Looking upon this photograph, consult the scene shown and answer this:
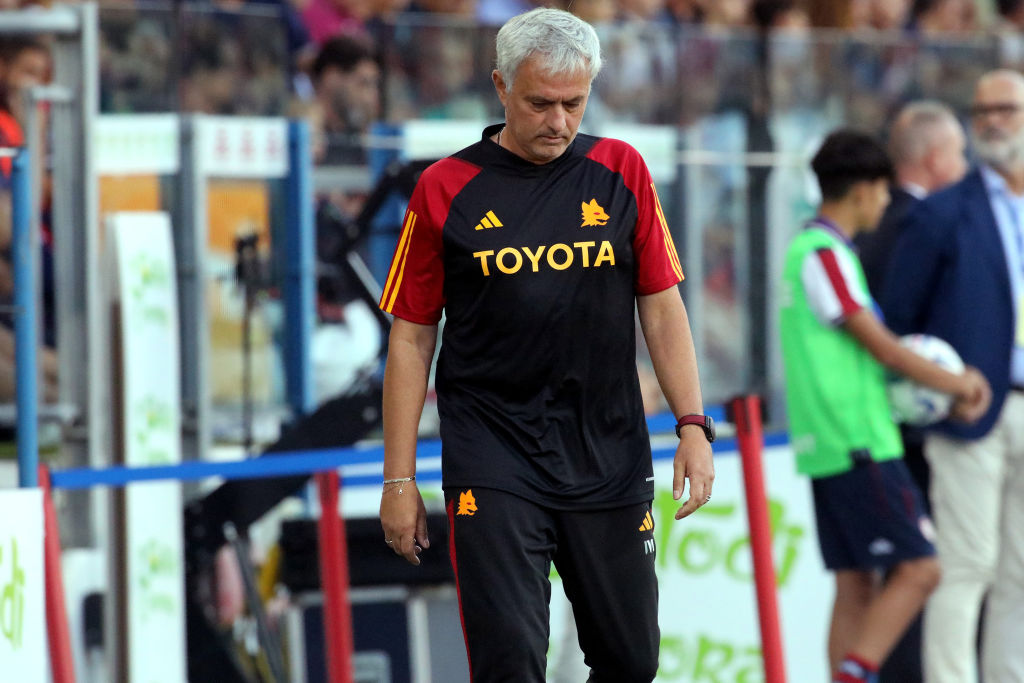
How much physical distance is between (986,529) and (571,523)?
2.63 m

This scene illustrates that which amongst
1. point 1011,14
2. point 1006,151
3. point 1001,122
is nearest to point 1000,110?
point 1001,122

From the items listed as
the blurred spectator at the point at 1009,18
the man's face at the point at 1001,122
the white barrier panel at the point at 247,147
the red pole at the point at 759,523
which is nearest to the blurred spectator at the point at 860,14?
the blurred spectator at the point at 1009,18

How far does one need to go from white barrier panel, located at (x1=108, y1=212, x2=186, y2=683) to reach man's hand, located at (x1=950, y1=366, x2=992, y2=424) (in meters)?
3.00

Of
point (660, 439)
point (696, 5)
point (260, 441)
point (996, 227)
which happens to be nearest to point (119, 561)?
point (260, 441)

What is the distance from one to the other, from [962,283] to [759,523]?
1269 mm

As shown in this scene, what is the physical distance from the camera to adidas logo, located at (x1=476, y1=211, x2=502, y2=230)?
388 cm

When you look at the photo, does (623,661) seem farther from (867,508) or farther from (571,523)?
(867,508)

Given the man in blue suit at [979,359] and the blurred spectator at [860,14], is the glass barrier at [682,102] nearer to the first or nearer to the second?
the blurred spectator at [860,14]

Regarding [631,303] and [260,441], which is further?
[260,441]

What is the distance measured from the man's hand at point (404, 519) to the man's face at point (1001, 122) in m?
3.28

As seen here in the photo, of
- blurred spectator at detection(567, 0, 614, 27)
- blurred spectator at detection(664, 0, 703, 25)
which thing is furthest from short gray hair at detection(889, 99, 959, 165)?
blurred spectator at detection(664, 0, 703, 25)

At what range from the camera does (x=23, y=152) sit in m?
5.44

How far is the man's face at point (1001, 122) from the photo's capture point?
6.32m

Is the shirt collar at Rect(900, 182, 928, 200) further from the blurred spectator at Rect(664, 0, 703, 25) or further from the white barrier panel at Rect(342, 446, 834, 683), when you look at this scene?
the blurred spectator at Rect(664, 0, 703, 25)
